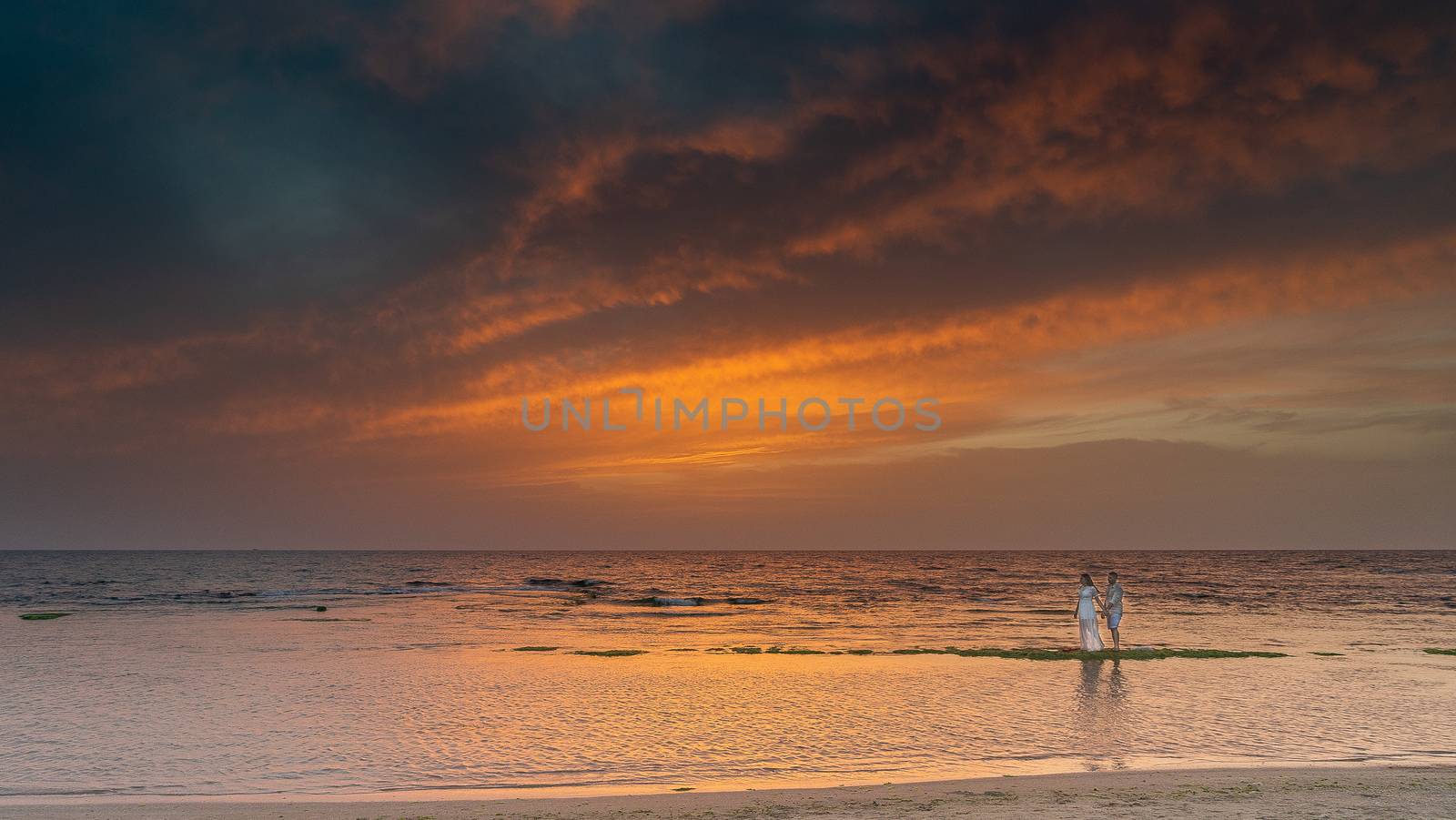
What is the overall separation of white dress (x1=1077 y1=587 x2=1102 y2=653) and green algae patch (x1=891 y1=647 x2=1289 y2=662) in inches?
9.6

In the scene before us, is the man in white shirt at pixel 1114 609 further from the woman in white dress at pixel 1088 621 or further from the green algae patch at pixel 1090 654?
the woman in white dress at pixel 1088 621

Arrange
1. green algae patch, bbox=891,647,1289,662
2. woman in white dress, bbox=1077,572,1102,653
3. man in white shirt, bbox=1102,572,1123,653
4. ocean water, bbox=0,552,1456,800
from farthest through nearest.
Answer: man in white shirt, bbox=1102,572,1123,653
woman in white dress, bbox=1077,572,1102,653
green algae patch, bbox=891,647,1289,662
ocean water, bbox=0,552,1456,800

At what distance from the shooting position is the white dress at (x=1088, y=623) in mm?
27172

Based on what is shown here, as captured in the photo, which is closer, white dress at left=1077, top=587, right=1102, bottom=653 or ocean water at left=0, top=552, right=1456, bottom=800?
ocean water at left=0, top=552, right=1456, bottom=800

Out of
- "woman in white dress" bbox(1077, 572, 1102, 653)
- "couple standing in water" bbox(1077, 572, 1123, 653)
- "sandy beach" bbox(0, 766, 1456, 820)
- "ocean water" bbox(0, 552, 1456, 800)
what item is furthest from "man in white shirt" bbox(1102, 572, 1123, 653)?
"sandy beach" bbox(0, 766, 1456, 820)

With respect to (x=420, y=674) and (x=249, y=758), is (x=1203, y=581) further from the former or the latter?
(x=249, y=758)

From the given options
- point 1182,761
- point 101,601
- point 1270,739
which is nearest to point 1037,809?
point 1182,761

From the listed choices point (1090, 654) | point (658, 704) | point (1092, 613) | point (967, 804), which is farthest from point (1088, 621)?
point (967, 804)

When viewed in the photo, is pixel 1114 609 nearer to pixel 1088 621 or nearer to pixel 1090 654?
pixel 1088 621

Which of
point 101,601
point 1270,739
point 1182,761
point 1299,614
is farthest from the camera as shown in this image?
point 101,601

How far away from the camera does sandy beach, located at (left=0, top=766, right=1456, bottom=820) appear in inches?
412

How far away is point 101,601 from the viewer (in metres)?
58.5

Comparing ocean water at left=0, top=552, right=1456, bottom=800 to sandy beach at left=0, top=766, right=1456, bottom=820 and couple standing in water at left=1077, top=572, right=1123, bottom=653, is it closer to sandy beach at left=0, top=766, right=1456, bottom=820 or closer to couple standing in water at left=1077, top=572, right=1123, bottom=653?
sandy beach at left=0, top=766, right=1456, bottom=820

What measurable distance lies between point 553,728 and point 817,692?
6.46 m
